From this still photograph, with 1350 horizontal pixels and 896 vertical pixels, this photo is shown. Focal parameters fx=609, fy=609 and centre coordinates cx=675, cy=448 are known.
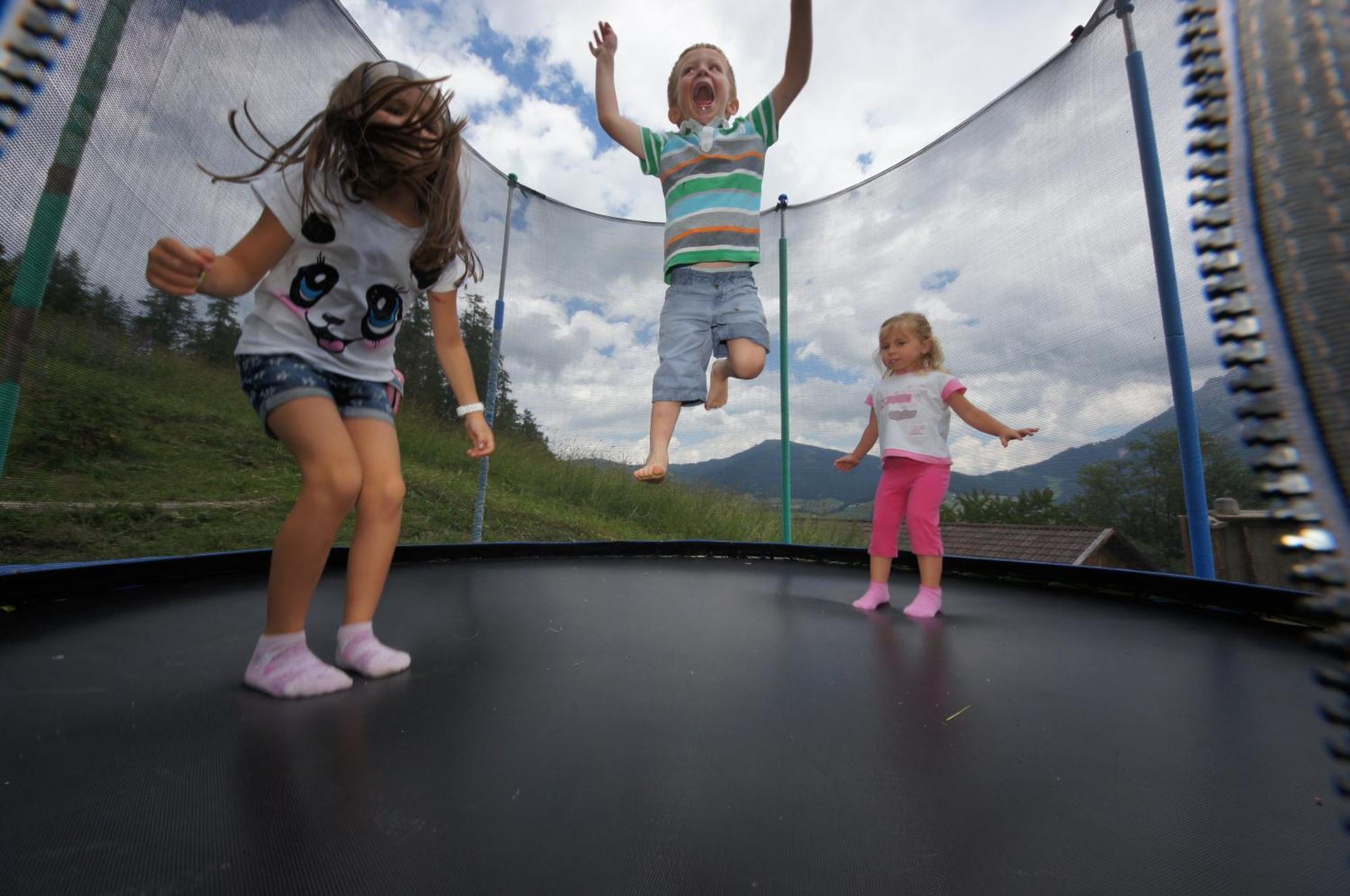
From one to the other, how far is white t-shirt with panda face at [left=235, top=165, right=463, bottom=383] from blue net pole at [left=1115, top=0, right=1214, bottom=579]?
5.41 feet

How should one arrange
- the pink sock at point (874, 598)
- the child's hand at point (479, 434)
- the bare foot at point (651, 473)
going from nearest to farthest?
the child's hand at point (479, 434)
the bare foot at point (651, 473)
the pink sock at point (874, 598)

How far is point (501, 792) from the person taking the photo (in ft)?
1.60

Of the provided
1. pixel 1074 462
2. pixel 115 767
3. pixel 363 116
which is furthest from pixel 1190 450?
pixel 115 767

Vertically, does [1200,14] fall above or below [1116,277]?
below

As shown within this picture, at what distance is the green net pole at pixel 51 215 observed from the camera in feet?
3.49

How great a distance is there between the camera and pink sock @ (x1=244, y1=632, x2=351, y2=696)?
71 cm

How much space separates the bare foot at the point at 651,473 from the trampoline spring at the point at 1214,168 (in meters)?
1.02

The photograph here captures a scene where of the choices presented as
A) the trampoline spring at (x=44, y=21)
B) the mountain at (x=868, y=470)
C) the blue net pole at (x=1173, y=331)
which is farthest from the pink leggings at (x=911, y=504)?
the trampoline spring at (x=44, y=21)

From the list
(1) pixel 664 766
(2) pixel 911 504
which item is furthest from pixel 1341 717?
(2) pixel 911 504

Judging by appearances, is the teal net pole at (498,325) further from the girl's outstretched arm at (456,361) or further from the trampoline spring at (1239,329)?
the trampoline spring at (1239,329)

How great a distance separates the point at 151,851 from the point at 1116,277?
→ 2068 millimetres

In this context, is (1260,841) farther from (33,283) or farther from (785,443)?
(785,443)

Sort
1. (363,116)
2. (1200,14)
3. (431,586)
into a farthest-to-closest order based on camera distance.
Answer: (431,586), (363,116), (1200,14)

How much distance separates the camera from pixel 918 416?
1.51 meters
